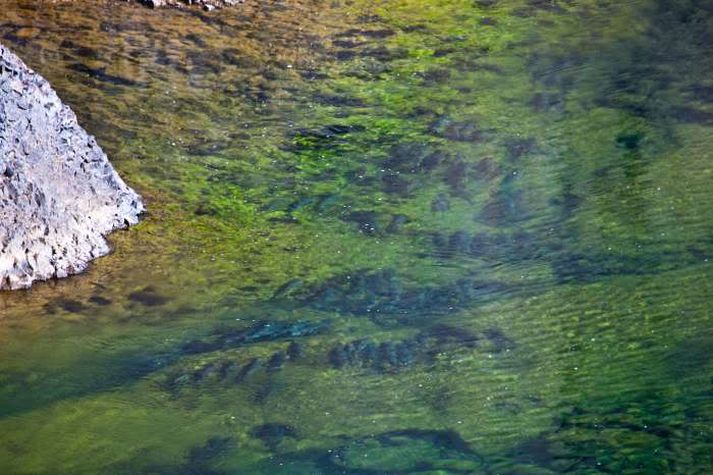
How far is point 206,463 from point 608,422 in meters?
1.34

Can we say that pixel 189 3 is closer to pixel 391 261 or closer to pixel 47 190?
pixel 47 190

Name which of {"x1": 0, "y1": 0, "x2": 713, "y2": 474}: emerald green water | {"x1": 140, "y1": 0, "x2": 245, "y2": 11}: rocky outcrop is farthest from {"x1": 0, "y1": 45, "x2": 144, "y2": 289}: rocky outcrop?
{"x1": 140, "y1": 0, "x2": 245, "y2": 11}: rocky outcrop

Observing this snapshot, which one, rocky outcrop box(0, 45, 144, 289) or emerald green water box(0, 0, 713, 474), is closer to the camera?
emerald green water box(0, 0, 713, 474)

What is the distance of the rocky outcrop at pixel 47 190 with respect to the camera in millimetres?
4906

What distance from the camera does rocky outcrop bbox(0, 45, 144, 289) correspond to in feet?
16.1

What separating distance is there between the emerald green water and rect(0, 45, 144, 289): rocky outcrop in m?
0.14

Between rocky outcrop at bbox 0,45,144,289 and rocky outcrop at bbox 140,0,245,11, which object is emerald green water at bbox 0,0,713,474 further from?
rocky outcrop at bbox 140,0,245,11

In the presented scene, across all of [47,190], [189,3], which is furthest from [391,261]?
[189,3]

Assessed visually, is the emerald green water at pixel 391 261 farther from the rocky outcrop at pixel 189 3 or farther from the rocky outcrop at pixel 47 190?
the rocky outcrop at pixel 189 3

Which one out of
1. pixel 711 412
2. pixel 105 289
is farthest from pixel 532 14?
pixel 711 412

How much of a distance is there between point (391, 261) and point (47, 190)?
5.45ft

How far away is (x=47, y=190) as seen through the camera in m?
5.09

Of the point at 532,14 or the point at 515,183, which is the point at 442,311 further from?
the point at 532,14

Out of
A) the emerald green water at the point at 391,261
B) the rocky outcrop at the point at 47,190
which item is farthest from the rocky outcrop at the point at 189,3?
the rocky outcrop at the point at 47,190
